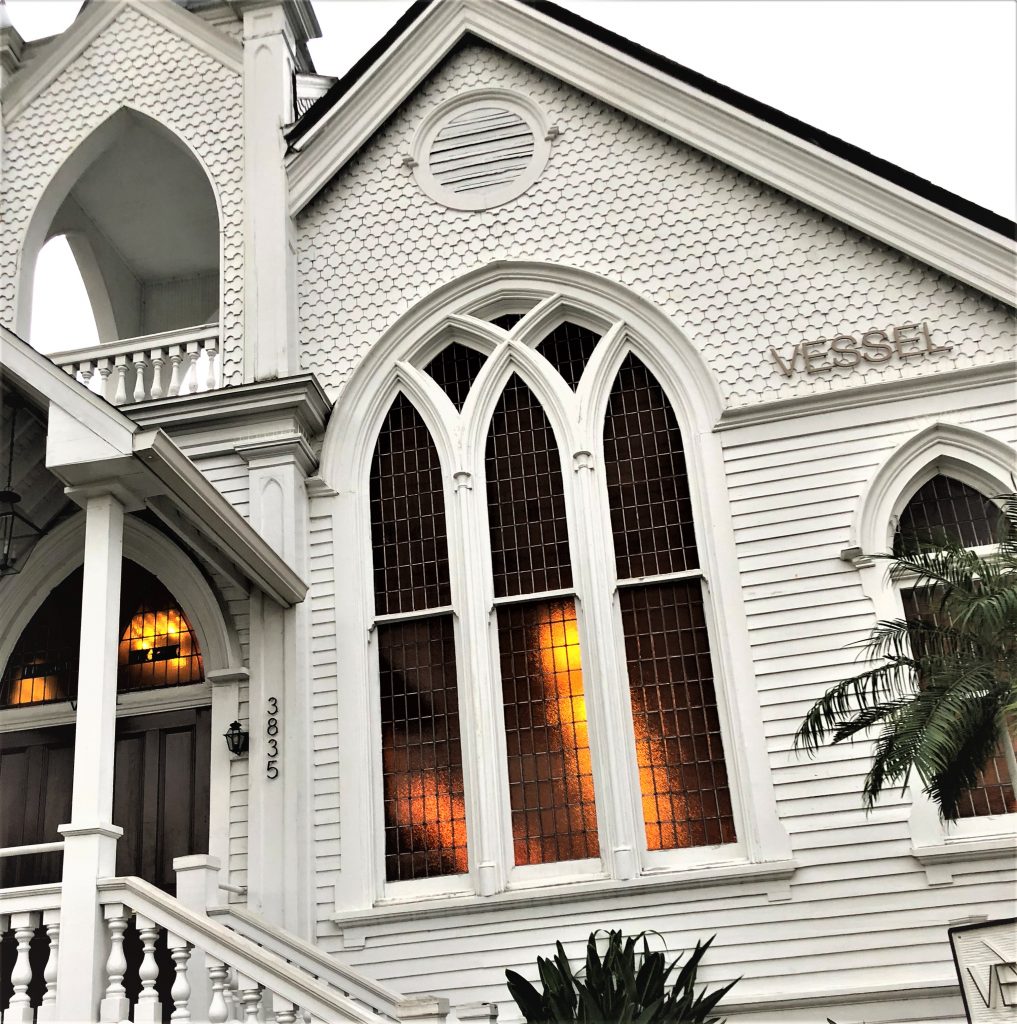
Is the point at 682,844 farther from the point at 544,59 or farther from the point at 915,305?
the point at 544,59

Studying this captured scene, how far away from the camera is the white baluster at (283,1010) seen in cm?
715

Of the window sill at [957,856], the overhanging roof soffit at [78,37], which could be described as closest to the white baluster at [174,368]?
the overhanging roof soffit at [78,37]

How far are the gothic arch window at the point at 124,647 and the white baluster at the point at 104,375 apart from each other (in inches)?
73.2

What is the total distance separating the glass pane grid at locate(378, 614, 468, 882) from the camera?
10.1 metres

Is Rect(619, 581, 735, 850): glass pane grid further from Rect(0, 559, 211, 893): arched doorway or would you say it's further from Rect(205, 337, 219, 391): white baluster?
Rect(205, 337, 219, 391): white baluster

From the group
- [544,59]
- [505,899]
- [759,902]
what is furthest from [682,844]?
[544,59]

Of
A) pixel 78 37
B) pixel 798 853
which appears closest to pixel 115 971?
pixel 798 853

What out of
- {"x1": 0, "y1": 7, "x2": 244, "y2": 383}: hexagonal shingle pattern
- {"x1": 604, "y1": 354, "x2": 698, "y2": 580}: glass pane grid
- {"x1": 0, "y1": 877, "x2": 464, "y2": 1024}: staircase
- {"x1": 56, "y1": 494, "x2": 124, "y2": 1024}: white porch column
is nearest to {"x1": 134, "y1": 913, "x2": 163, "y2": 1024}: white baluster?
{"x1": 0, "y1": 877, "x2": 464, "y2": 1024}: staircase

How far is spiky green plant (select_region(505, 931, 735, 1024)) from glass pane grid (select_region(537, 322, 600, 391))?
540 cm

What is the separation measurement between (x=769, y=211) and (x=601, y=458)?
3.03 m

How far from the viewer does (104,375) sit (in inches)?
472

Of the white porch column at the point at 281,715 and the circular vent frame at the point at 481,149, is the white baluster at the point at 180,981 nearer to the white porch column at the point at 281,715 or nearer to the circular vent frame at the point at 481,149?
the white porch column at the point at 281,715

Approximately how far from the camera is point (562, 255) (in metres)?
11.8

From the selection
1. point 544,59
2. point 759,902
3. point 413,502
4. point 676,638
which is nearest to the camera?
point 759,902
